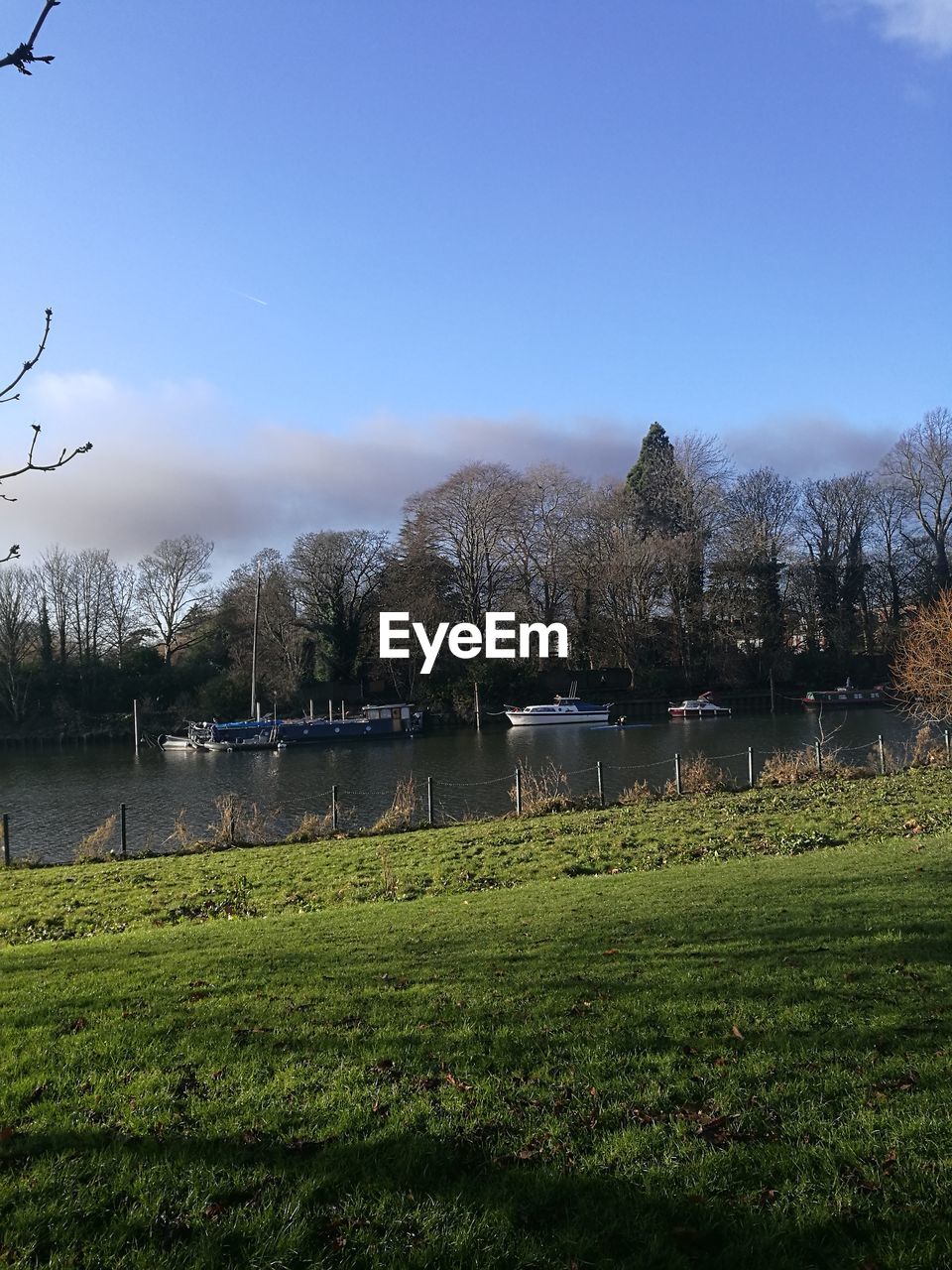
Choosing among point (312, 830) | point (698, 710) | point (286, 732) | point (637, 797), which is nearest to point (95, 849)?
point (312, 830)

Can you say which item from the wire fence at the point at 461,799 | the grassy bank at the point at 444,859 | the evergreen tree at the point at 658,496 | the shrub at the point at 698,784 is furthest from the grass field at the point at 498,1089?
the evergreen tree at the point at 658,496

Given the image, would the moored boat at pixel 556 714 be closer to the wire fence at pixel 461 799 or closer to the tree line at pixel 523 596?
the tree line at pixel 523 596

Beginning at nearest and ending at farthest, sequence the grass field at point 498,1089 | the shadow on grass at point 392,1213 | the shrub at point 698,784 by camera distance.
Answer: the shadow on grass at point 392,1213 < the grass field at point 498,1089 < the shrub at point 698,784

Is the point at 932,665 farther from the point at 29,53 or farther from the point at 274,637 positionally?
the point at 274,637

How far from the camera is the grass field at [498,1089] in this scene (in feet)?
10.9

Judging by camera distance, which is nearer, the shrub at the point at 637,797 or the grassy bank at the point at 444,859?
the grassy bank at the point at 444,859

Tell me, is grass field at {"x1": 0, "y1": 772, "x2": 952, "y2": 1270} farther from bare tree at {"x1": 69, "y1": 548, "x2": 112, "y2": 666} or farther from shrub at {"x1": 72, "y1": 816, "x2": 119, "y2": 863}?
bare tree at {"x1": 69, "y1": 548, "x2": 112, "y2": 666}

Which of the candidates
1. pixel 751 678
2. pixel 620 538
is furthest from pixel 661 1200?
pixel 751 678

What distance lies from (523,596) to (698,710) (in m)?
16.6

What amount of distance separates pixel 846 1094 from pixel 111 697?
217 feet

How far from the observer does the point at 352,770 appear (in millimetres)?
38031

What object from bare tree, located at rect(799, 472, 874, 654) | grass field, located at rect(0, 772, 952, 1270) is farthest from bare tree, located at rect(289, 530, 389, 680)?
grass field, located at rect(0, 772, 952, 1270)

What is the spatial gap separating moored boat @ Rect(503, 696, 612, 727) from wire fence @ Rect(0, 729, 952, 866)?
84.6ft

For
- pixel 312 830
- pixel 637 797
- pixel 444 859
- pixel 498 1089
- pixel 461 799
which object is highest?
pixel 498 1089
